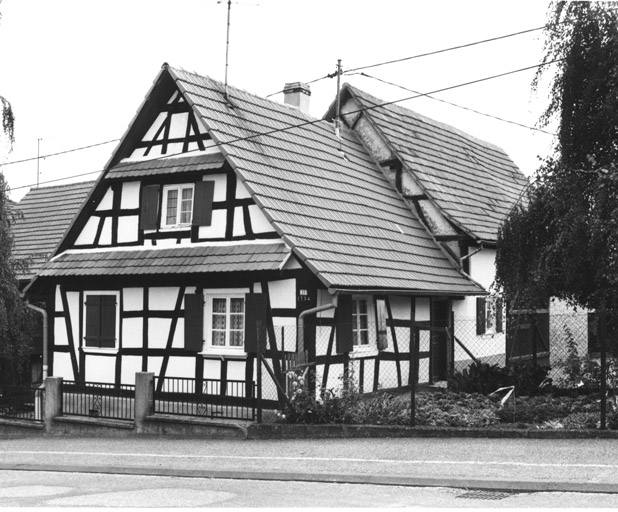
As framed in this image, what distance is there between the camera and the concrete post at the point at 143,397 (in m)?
16.6

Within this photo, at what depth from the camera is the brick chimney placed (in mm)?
25359

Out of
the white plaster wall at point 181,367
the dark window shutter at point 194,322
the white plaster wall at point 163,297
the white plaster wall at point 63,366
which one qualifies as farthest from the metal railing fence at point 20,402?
the dark window shutter at point 194,322

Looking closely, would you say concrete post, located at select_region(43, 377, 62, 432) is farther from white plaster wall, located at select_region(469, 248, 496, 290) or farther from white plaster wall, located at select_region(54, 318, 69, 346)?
white plaster wall, located at select_region(469, 248, 496, 290)

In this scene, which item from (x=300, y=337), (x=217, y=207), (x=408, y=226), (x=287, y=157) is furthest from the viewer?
→ (x=408, y=226)

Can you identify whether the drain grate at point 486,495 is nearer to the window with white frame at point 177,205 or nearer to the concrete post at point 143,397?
the concrete post at point 143,397

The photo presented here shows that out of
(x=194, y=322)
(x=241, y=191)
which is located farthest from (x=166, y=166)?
A: (x=194, y=322)

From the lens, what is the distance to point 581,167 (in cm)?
1570

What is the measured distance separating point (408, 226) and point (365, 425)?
9748 millimetres

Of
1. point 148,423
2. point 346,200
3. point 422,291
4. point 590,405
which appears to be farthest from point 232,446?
point 346,200

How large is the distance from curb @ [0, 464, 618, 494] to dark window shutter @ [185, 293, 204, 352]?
221 inches

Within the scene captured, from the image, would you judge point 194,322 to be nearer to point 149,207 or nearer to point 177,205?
point 177,205

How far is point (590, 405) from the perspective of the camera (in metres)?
14.2

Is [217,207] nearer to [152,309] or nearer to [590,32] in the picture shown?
[152,309]

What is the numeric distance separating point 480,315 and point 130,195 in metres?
9.74
